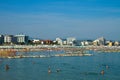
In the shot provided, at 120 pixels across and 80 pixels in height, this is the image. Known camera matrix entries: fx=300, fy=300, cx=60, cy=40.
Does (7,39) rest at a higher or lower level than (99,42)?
higher

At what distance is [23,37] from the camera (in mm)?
133875

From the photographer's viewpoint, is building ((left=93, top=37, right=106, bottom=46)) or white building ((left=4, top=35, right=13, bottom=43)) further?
building ((left=93, top=37, right=106, bottom=46))

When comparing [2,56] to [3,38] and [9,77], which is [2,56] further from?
[3,38]

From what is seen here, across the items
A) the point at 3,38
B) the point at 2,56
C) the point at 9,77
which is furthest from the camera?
the point at 3,38

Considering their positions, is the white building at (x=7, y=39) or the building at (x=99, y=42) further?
the building at (x=99, y=42)

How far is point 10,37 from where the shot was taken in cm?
13000

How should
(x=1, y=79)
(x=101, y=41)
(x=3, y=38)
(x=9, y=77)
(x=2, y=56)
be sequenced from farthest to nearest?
(x=101, y=41) < (x=3, y=38) < (x=2, y=56) < (x=9, y=77) < (x=1, y=79)

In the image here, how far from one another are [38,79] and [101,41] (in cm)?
13282

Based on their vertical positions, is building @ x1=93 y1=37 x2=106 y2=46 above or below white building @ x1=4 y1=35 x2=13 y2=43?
below

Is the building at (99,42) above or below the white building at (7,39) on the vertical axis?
below

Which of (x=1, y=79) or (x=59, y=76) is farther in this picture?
(x=59, y=76)

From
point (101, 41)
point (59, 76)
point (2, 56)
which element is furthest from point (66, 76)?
point (101, 41)

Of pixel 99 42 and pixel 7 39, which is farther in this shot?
pixel 99 42

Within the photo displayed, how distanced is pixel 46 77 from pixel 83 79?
355 centimetres
